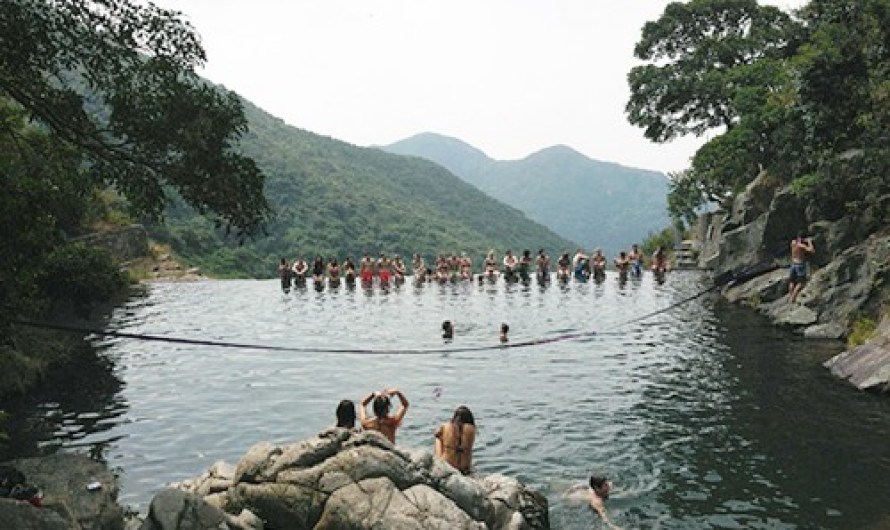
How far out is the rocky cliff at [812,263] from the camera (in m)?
24.7

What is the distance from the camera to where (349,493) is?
10.0m

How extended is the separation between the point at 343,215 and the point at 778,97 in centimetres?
8644

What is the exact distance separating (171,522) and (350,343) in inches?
742

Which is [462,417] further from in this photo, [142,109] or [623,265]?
[623,265]

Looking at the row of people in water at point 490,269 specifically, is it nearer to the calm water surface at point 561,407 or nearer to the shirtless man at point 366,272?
the shirtless man at point 366,272

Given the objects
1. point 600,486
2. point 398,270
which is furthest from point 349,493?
point 398,270

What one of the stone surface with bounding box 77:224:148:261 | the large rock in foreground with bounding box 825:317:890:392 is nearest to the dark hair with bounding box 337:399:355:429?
the large rock in foreground with bounding box 825:317:890:392

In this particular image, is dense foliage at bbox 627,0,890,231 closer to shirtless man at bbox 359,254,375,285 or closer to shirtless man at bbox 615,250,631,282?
shirtless man at bbox 615,250,631,282

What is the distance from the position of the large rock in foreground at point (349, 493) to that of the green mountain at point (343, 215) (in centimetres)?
5387

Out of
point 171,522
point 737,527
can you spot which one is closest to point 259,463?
point 171,522

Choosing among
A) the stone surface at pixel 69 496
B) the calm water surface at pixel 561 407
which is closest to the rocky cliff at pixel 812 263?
the calm water surface at pixel 561 407

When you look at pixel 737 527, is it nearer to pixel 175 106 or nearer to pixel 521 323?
pixel 175 106

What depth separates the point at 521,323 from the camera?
1278 inches

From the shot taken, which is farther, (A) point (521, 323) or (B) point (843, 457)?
(A) point (521, 323)
